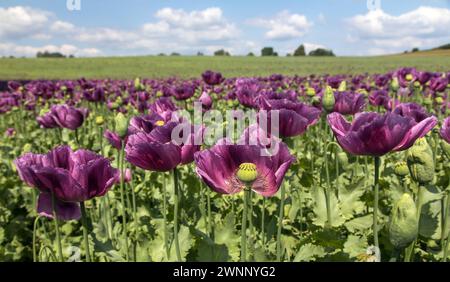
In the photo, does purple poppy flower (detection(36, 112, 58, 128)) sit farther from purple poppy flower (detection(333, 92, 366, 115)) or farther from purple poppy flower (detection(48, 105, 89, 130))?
purple poppy flower (detection(333, 92, 366, 115))

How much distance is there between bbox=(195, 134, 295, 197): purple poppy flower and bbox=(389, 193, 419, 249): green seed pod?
0.40 m

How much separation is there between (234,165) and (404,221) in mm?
618

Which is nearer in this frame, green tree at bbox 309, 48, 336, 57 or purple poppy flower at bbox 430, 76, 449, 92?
purple poppy flower at bbox 430, 76, 449, 92

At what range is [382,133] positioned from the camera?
5.62ft

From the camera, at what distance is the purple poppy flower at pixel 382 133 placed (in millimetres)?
1688

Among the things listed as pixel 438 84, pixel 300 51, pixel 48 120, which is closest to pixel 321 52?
pixel 300 51

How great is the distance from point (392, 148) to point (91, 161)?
1.15 meters

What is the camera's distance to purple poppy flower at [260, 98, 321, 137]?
81.8 inches

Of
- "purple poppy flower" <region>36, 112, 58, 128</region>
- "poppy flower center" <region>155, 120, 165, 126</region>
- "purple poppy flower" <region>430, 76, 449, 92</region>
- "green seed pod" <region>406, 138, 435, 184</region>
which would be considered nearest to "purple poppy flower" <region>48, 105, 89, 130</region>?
"purple poppy flower" <region>36, 112, 58, 128</region>

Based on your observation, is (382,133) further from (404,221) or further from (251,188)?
(251,188)
